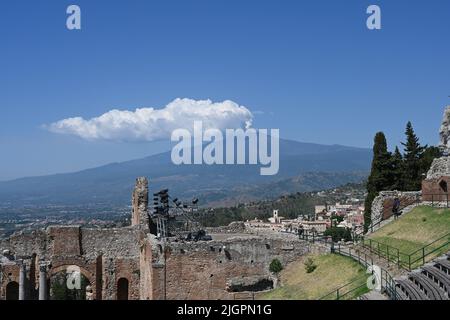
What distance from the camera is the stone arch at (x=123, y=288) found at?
3753cm

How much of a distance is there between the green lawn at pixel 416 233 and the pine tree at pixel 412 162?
10.2m

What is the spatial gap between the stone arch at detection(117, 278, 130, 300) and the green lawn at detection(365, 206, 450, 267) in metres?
14.7

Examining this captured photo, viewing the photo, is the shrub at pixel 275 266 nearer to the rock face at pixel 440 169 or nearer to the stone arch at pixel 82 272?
the rock face at pixel 440 169

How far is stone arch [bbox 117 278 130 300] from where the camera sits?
3753 centimetres

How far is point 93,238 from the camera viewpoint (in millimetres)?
37438

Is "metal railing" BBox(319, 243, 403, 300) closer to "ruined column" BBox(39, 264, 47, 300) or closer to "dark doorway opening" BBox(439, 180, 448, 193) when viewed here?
"dark doorway opening" BBox(439, 180, 448, 193)

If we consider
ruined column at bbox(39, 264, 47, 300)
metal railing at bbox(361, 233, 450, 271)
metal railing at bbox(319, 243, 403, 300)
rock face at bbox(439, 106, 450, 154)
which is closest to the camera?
metal railing at bbox(319, 243, 403, 300)

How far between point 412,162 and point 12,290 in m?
30.2

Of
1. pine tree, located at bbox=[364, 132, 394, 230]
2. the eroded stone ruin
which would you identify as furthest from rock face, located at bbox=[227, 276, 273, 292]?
pine tree, located at bbox=[364, 132, 394, 230]

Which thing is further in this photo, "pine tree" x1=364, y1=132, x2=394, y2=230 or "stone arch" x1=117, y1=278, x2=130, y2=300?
"pine tree" x1=364, y1=132, x2=394, y2=230

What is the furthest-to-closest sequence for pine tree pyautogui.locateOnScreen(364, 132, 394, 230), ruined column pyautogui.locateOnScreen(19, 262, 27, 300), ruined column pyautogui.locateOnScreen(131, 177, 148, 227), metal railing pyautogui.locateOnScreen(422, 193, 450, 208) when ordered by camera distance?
pine tree pyautogui.locateOnScreen(364, 132, 394, 230) → ruined column pyautogui.locateOnScreen(131, 177, 148, 227) → ruined column pyautogui.locateOnScreen(19, 262, 27, 300) → metal railing pyautogui.locateOnScreen(422, 193, 450, 208)

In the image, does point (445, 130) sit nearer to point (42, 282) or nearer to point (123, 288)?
point (123, 288)
